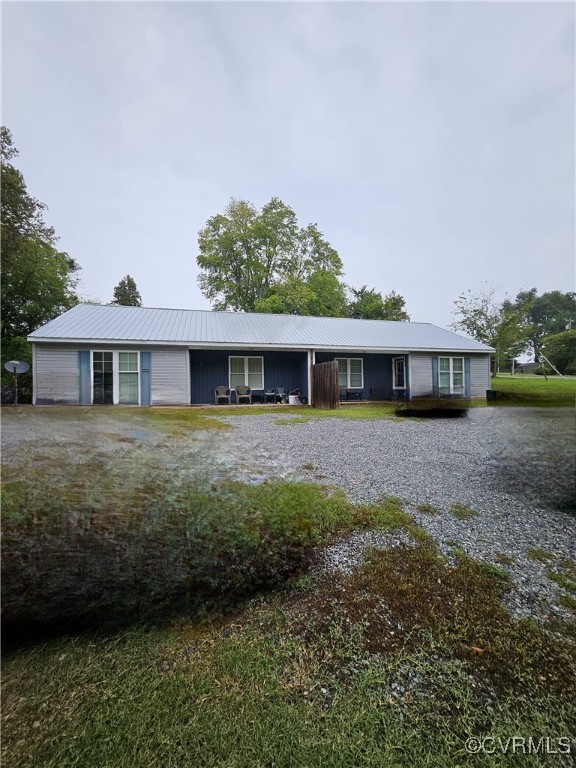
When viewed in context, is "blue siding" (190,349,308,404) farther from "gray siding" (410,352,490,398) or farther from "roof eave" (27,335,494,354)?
"gray siding" (410,352,490,398)

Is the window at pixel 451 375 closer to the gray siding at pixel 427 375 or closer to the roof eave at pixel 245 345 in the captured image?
the gray siding at pixel 427 375

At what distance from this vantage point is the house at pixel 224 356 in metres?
7.11

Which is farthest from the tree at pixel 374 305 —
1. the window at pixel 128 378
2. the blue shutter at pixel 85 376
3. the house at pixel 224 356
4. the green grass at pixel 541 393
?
the green grass at pixel 541 393

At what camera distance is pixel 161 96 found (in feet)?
14.1

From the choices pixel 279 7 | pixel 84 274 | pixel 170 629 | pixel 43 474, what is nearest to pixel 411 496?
pixel 170 629

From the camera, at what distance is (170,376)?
8.51 m

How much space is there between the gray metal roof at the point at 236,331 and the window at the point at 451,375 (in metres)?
0.49

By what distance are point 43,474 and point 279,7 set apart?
14.6 ft

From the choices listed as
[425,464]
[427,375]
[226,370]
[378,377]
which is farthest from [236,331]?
[425,464]

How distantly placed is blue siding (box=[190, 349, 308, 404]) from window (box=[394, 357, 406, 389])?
3584 millimetres

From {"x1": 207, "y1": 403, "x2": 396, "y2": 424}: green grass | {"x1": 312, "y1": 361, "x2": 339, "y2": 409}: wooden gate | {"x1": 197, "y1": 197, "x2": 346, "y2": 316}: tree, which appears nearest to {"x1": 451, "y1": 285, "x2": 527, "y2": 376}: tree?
{"x1": 197, "y1": 197, "x2": 346, "y2": 316}: tree

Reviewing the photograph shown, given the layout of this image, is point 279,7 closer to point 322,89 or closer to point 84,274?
point 322,89

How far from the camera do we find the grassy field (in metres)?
0.98

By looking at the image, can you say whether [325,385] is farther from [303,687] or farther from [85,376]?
[303,687]
